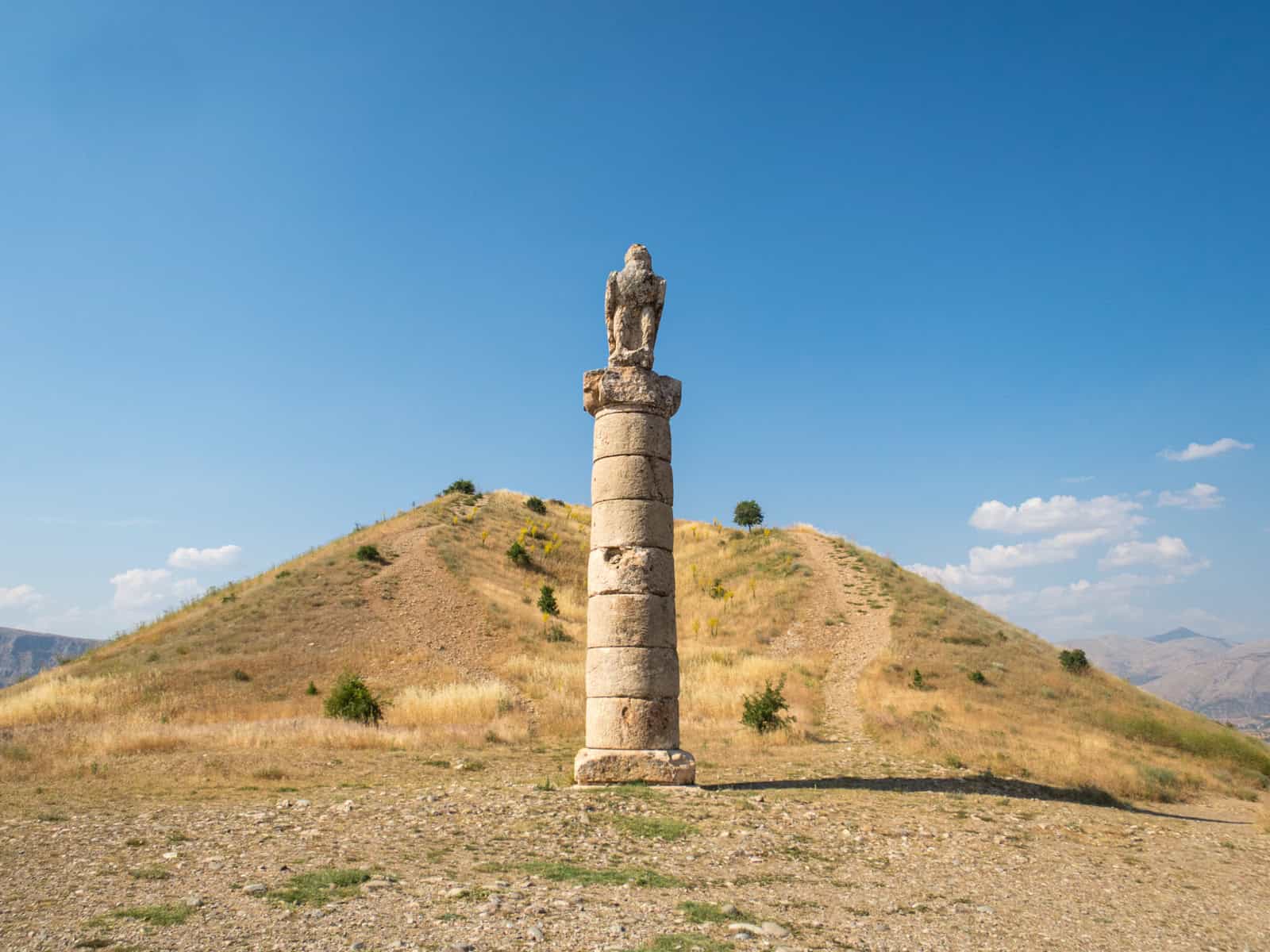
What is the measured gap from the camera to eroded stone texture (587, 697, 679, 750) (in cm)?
1192

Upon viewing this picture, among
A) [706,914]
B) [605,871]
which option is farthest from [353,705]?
[706,914]

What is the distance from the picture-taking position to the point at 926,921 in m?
6.81

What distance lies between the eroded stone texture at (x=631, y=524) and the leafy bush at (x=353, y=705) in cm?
830

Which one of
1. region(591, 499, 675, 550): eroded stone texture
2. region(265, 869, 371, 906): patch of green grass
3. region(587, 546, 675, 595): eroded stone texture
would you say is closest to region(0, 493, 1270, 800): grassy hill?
region(587, 546, 675, 595): eroded stone texture

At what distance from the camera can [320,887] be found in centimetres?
639

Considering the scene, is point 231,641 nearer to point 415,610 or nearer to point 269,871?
point 415,610

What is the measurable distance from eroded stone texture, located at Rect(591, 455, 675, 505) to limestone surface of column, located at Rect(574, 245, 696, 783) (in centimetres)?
1

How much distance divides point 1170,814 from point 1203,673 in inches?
7544

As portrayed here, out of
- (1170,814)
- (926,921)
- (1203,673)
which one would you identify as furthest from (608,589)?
(1203,673)

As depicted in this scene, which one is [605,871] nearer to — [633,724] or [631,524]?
[633,724]

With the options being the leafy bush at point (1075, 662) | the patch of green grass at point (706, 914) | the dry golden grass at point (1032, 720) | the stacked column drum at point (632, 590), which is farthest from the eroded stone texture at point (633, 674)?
the leafy bush at point (1075, 662)

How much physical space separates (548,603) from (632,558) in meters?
20.0

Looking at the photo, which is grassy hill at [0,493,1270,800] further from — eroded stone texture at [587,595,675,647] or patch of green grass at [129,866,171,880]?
patch of green grass at [129,866,171,880]

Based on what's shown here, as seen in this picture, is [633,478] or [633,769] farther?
[633,478]
